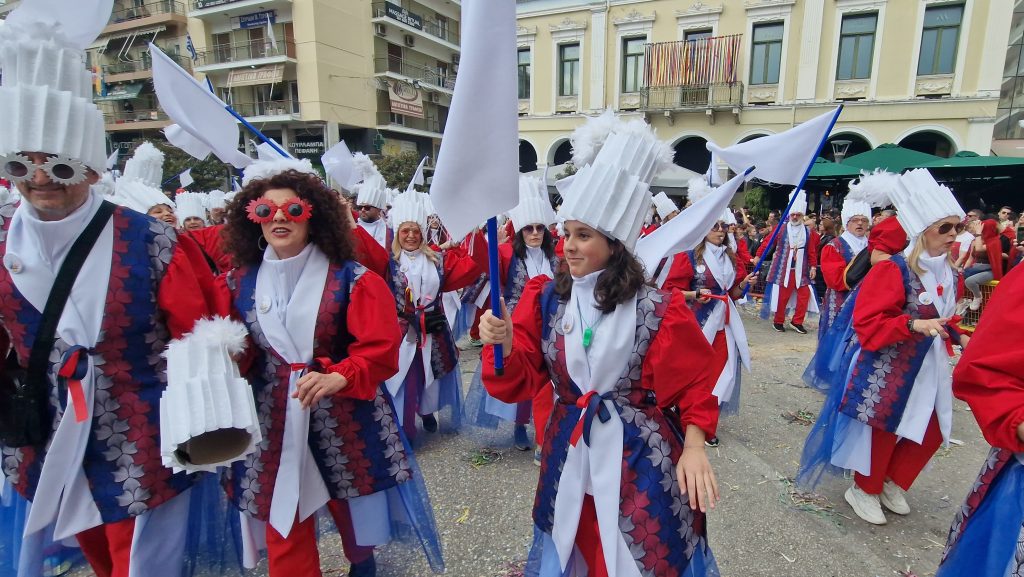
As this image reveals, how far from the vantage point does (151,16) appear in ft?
102

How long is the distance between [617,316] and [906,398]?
2400 millimetres

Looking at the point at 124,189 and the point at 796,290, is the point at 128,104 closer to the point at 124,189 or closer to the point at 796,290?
the point at 124,189

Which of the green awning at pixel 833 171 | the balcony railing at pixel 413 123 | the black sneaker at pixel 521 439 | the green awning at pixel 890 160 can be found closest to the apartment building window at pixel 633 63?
the green awning at pixel 833 171

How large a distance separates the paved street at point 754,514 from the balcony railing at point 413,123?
32.4 metres

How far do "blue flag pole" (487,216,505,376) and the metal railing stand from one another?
2336 cm

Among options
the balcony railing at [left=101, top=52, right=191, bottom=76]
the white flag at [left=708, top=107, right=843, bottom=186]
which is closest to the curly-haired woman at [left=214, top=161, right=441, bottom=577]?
the white flag at [left=708, top=107, right=843, bottom=186]

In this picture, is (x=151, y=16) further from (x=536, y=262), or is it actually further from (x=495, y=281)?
(x=495, y=281)

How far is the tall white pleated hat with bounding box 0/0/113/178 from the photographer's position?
1.84 meters

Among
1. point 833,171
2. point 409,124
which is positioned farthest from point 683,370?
point 409,124

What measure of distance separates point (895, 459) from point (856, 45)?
74.3ft

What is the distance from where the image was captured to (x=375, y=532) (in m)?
2.56

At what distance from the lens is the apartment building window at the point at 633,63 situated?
79.0 ft

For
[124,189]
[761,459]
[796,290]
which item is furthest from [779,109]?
[124,189]

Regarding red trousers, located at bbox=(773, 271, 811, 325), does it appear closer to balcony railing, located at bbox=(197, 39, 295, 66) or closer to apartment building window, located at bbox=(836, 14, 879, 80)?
apartment building window, located at bbox=(836, 14, 879, 80)
